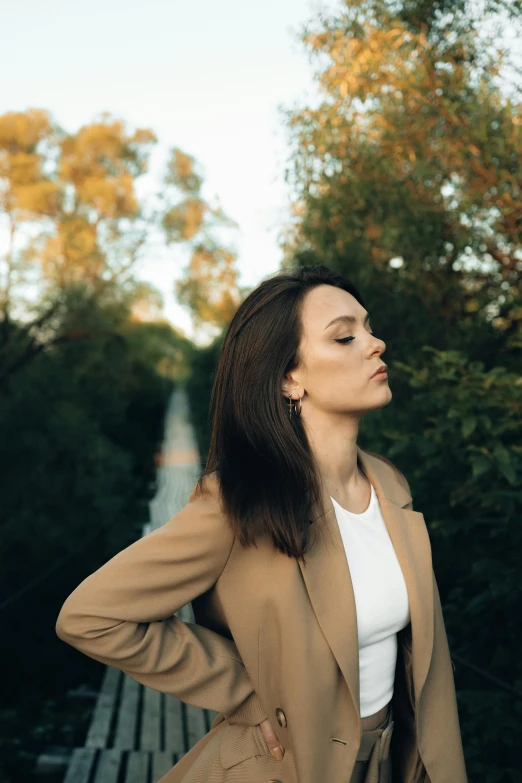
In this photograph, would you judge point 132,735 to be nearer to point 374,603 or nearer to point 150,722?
point 150,722

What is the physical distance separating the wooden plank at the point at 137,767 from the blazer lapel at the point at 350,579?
303 cm

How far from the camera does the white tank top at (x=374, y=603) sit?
1742 mm

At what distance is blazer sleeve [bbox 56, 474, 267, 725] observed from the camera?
5.34ft

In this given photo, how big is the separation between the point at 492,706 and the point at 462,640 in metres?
0.80

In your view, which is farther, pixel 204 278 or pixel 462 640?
pixel 204 278

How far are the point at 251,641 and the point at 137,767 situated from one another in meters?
3.23

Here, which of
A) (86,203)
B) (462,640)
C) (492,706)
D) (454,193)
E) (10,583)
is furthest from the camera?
(86,203)

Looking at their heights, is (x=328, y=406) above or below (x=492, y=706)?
above

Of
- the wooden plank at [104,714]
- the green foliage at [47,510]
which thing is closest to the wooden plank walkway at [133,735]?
the wooden plank at [104,714]

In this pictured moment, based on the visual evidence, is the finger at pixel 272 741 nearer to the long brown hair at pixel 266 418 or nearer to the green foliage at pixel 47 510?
the long brown hair at pixel 266 418

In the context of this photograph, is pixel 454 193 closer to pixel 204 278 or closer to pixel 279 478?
pixel 279 478

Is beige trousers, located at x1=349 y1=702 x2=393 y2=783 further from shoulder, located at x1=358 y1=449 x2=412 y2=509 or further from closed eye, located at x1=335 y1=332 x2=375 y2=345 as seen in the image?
closed eye, located at x1=335 y1=332 x2=375 y2=345

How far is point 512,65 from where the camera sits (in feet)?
13.6

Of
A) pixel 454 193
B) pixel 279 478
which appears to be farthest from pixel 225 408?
pixel 454 193
